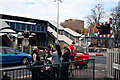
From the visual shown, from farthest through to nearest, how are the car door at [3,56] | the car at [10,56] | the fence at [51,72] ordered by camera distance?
the car at [10,56]
the car door at [3,56]
the fence at [51,72]

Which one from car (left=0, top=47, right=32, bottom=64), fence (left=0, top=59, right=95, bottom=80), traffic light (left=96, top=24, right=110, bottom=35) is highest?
traffic light (left=96, top=24, right=110, bottom=35)

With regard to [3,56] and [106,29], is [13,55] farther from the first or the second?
[106,29]

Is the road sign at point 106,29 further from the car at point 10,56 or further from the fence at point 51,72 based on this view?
the car at point 10,56

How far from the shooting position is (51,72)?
390 centimetres

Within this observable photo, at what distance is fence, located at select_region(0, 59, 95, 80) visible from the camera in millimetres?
3215

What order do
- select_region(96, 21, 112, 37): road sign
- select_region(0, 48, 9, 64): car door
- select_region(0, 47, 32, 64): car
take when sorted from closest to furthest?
1. select_region(96, 21, 112, 37): road sign
2. select_region(0, 48, 9, 64): car door
3. select_region(0, 47, 32, 64): car

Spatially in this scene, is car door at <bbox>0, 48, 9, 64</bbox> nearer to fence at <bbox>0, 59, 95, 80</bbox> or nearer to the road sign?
the road sign

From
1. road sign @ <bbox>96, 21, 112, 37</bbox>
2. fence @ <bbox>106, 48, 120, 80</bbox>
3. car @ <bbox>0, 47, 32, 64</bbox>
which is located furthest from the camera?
car @ <bbox>0, 47, 32, 64</bbox>

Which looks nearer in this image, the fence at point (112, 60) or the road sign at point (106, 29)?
the fence at point (112, 60)

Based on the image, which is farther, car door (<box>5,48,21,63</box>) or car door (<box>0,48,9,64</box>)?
car door (<box>5,48,21,63</box>)

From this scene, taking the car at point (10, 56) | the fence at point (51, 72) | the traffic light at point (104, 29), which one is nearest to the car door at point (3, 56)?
the car at point (10, 56)

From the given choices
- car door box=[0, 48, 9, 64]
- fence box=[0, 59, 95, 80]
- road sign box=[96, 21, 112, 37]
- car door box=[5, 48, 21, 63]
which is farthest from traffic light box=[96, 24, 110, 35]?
car door box=[0, 48, 9, 64]

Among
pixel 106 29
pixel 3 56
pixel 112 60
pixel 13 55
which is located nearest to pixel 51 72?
pixel 112 60

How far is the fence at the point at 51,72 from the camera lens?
3215 mm
